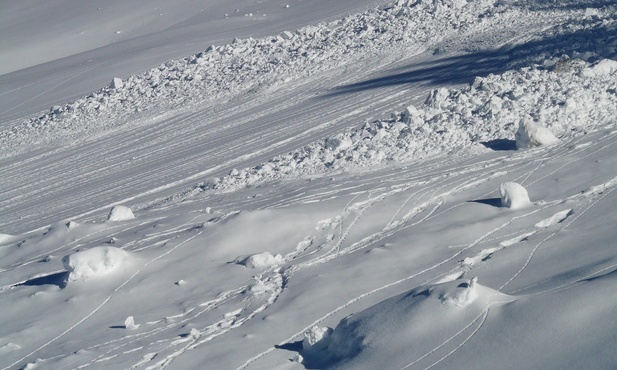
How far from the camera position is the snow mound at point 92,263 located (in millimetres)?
7324

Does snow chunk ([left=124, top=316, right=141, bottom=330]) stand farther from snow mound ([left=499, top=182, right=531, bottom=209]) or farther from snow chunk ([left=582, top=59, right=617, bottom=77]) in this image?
snow chunk ([left=582, top=59, right=617, bottom=77])

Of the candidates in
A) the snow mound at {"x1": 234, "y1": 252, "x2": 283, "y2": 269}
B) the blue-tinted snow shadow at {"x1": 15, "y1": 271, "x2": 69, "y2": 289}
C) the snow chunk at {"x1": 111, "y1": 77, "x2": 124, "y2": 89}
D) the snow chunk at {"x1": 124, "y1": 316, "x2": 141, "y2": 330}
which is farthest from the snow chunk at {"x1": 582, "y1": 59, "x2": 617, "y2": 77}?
the snow chunk at {"x1": 111, "y1": 77, "x2": 124, "y2": 89}

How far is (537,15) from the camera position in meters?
16.1

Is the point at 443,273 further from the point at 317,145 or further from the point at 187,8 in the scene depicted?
the point at 187,8

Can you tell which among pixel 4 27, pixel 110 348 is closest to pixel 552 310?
pixel 110 348

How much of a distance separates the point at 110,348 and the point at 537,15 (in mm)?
12711

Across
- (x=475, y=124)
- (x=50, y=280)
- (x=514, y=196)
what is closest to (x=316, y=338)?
(x=514, y=196)

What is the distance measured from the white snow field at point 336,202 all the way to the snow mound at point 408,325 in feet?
0.05

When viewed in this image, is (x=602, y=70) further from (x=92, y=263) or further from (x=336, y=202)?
(x=92, y=263)

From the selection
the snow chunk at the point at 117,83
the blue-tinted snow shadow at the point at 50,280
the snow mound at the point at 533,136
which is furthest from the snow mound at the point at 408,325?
the snow chunk at the point at 117,83

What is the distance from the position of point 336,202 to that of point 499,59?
20.3ft

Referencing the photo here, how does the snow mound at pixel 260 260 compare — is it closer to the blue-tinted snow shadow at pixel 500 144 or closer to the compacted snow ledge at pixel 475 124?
the compacted snow ledge at pixel 475 124

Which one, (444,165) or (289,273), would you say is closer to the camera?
(289,273)

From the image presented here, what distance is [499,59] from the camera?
1361cm
